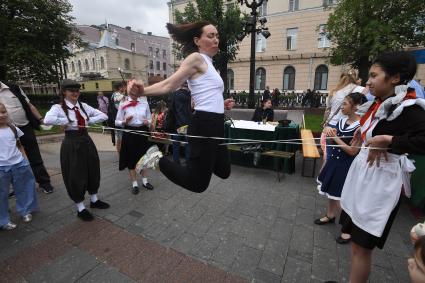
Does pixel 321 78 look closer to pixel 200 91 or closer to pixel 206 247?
pixel 206 247

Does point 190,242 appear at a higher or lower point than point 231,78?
lower

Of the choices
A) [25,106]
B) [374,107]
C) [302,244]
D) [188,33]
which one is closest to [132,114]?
[25,106]

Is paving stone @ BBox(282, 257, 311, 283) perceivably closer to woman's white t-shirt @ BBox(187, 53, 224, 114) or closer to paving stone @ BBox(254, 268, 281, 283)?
paving stone @ BBox(254, 268, 281, 283)

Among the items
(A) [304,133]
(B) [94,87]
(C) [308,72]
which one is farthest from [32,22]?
(C) [308,72]

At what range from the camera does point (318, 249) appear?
2.82 m

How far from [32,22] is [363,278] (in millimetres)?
24246

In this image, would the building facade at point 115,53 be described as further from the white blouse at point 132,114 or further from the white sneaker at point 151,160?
the white sneaker at point 151,160

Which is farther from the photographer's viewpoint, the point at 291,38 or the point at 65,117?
the point at 291,38

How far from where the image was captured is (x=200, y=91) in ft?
6.86

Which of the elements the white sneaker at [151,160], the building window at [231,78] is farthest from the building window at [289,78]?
the white sneaker at [151,160]

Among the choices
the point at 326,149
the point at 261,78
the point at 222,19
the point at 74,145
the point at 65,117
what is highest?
the point at 222,19

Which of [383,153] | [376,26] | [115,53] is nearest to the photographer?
[383,153]

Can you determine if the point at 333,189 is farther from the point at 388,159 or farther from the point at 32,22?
the point at 32,22

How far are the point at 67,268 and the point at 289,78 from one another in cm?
2762
